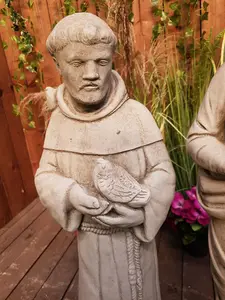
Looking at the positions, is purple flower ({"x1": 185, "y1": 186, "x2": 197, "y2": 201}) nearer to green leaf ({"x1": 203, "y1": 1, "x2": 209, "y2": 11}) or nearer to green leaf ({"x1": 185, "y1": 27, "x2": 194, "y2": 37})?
green leaf ({"x1": 185, "y1": 27, "x2": 194, "y2": 37})

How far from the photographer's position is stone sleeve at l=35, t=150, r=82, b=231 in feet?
3.01

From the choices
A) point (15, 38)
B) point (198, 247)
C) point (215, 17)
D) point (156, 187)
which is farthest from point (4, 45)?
point (198, 247)

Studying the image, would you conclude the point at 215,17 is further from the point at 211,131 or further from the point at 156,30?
the point at 211,131

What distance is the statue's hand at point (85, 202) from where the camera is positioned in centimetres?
85

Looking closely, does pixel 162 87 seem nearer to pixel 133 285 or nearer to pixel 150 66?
pixel 150 66

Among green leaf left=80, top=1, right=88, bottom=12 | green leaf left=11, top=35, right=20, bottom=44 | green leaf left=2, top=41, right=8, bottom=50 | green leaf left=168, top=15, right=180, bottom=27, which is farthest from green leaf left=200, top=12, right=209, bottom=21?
green leaf left=2, top=41, right=8, bottom=50

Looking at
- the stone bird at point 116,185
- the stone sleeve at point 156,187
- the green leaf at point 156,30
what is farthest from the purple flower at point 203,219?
the green leaf at point 156,30

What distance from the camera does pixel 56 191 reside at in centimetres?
92

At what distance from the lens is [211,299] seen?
1431 millimetres

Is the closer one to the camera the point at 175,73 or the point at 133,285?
the point at 133,285

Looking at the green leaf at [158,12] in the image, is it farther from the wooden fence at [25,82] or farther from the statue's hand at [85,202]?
the statue's hand at [85,202]

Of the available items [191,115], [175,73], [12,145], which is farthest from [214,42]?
[12,145]

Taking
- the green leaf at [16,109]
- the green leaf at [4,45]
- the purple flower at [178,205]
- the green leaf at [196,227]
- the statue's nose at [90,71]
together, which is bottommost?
the green leaf at [196,227]

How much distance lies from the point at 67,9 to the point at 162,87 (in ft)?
2.48
